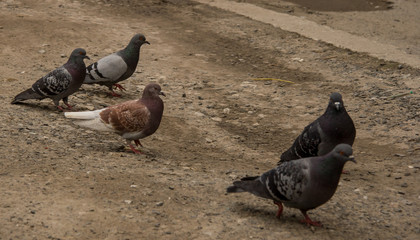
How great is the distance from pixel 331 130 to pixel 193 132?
83.0 inches

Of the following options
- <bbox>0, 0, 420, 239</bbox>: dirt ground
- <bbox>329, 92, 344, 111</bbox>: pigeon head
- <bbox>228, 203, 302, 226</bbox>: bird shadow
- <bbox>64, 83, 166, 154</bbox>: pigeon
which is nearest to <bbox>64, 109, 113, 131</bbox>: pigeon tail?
<bbox>64, 83, 166, 154</bbox>: pigeon

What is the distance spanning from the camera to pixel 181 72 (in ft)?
30.8

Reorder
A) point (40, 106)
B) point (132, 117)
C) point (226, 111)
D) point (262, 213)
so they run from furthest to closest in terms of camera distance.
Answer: point (226, 111) < point (40, 106) < point (132, 117) < point (262, 213)

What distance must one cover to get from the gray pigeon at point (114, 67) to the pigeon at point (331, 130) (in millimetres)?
3148

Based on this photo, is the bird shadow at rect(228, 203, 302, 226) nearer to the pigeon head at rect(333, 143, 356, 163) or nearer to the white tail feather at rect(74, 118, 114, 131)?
the pigeon head at rect(333, 143, 356, 163)

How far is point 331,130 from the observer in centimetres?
568

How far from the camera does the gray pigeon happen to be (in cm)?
802

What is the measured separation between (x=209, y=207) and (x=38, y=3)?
27.5ft

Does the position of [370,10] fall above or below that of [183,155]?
above

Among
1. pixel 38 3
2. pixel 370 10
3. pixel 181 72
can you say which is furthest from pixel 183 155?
pixel 370 10

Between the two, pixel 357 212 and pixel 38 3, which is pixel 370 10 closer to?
pixel 38 3

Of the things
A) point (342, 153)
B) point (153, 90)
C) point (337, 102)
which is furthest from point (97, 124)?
point (342, 153)

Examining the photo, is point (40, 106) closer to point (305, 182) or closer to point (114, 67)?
point (114, 67)

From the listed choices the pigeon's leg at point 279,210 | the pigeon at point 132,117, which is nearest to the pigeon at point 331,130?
the pigeon's leg at point 279,210
